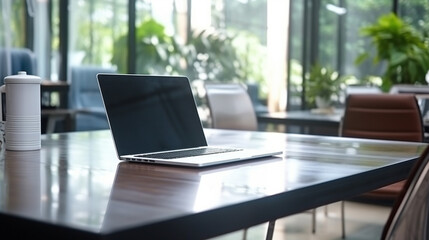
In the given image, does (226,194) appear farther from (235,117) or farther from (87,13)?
(87,13)

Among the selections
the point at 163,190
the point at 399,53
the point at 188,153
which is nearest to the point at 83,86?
the point at 399,53

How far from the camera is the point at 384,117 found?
3064 millimetres

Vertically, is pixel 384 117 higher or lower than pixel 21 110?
lower

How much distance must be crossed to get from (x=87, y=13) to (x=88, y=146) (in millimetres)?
3781

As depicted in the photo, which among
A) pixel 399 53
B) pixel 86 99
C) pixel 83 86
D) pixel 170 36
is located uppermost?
pixel 170 36

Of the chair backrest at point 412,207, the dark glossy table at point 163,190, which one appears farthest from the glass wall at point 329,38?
the chair backrest at point 412,207

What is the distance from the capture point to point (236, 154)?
1446 mm

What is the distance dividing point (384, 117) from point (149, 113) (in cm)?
185

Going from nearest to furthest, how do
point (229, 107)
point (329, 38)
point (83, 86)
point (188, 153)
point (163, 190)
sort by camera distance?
point (163, 190) < point (188, 153) < point (229, 107) < point (83, 86) < point (329, 38)

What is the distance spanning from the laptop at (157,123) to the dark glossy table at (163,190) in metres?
0.05

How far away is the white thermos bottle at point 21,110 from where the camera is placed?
57.6 inches

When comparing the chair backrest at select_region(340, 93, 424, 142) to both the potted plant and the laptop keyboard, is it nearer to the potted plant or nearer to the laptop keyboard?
the potted plant

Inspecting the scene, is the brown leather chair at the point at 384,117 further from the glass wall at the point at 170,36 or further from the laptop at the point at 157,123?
the glass wall at the point at 170,36

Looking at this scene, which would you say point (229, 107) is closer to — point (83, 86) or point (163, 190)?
point (83, 86)
